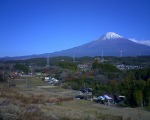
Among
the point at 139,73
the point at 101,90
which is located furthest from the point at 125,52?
the point at 101,90

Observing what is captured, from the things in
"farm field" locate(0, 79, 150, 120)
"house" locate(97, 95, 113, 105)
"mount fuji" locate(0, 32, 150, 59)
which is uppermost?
"mount fuji" locate(0, 32, 150, 59)

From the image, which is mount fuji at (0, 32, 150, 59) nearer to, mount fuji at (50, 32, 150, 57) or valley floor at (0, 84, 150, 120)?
mount fuji at (50, 32, 150, 57)

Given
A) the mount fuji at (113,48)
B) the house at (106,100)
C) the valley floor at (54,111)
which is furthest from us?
the mount fuji at (113,48)

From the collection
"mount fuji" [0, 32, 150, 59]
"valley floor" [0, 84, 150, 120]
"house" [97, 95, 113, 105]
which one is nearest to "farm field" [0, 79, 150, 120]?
"valley floor" [0, 84, 150, 120]

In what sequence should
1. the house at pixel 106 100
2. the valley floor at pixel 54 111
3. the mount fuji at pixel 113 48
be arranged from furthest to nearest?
the mount fuji at pixel 113 48
the house at pixel 106 100
the valley floor at pixel 54 111

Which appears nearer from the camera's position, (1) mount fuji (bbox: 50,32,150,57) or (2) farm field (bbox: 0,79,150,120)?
(2) farm field (bbox: 0,79,150,120)

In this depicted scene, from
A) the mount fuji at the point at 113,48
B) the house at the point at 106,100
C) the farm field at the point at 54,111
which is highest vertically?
the mount fuji at the point at 113,48

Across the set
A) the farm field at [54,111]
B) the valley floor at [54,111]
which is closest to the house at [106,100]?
the farm field at [54,111]

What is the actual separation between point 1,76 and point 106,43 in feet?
400

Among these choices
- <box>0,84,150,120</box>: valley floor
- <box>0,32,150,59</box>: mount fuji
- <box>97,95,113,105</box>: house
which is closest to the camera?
<box>0,84,150,120</box>: valley floor

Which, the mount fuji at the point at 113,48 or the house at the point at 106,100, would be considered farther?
the mount fuji at the point at 113,48

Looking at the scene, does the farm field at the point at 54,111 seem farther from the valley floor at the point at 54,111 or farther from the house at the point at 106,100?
the house at the point at 106,100

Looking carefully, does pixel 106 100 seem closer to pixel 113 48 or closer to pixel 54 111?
pixel 54 111

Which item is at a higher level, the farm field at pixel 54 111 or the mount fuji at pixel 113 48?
the mount fuji at pixel 113 48
